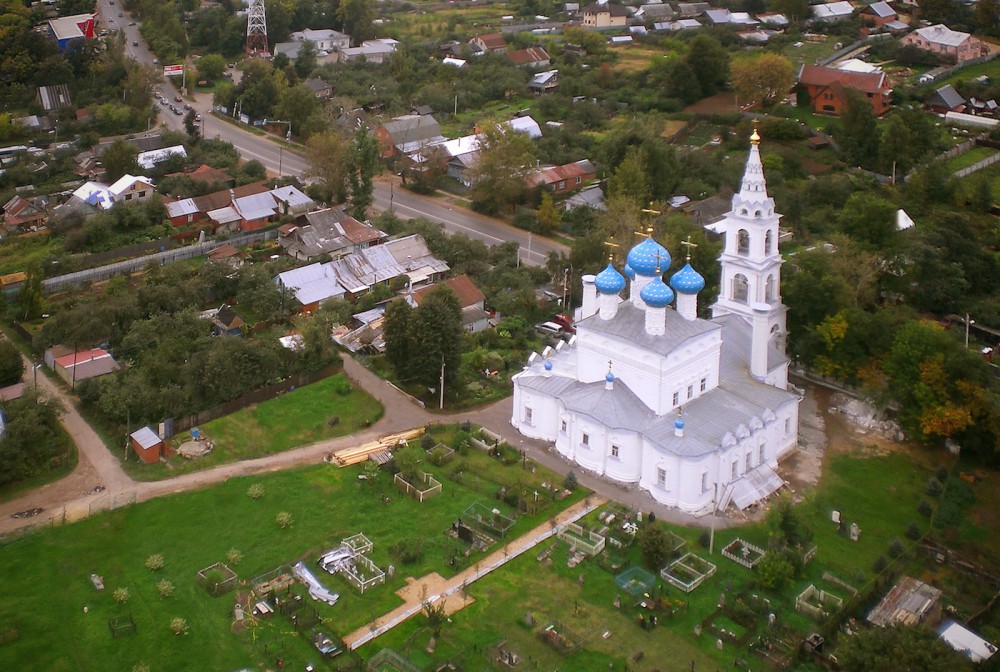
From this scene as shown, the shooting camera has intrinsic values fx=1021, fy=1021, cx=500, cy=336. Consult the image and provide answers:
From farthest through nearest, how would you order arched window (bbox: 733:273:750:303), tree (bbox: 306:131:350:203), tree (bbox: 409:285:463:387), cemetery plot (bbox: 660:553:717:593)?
tree (bbox: 306:131:350:203) < tree (bbox: 409:285:463:387) < arched window (bbox: 733:273:750:303) < cemetery plot (bbox: 660:553:717:593)

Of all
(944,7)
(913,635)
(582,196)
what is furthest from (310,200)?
A: (944,7)

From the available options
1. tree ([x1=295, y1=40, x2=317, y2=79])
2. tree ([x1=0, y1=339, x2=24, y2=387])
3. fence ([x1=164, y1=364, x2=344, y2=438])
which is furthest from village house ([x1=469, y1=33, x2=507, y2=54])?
tree ([x1=0, y1=339, x2=24, y2=387])

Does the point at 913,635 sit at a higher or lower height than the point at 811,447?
higher

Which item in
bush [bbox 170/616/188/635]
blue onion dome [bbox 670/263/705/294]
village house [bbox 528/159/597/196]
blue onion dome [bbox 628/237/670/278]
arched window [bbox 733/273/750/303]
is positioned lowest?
village house [bbox 528/159/597/196]

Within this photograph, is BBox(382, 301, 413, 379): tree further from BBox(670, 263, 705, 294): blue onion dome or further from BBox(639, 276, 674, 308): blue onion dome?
BBox(670, 263, 705, 294): blue onion dome

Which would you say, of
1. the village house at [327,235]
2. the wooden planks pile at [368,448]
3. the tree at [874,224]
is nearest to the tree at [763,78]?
the tree at [874,224]

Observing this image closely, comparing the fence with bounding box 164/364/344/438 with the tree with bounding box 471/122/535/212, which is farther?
the tree with bounding box 471/122/535/212

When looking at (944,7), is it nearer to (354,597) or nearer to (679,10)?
(679,10)
